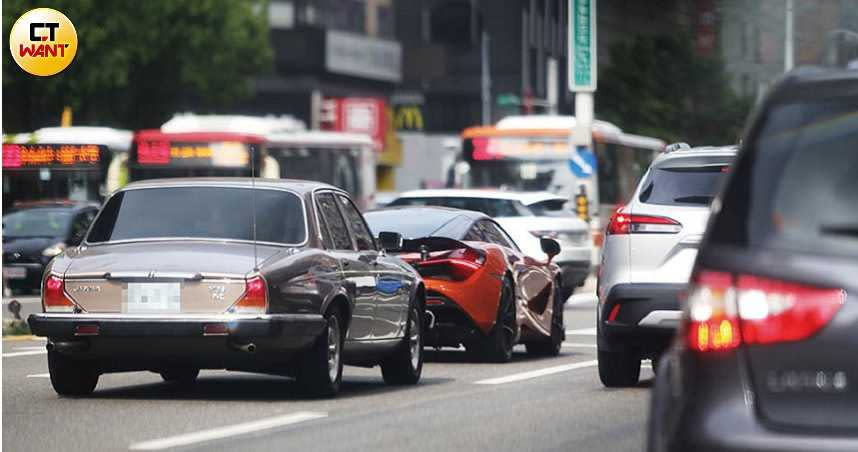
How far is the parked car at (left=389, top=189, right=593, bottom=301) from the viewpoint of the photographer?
81.2 feet

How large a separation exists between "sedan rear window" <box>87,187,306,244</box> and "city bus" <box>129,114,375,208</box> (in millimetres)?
28698

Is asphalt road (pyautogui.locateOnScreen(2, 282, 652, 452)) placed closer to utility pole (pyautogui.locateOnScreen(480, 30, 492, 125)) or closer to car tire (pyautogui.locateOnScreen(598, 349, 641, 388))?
car tire (pyautogui.locateOnScreen(598, 349, 641, 388))

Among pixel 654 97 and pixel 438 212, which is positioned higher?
pixel 438 212

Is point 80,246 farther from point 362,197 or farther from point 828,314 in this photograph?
point 362,197

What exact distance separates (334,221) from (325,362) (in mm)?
1354

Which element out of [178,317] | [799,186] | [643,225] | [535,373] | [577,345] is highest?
[799,186]

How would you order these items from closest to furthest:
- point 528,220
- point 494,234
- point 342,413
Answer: point 342,413 < point 494,234 < point 528,220

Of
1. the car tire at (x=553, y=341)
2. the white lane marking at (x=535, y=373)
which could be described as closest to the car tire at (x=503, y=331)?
the white lane marking at (x=535, y=373)

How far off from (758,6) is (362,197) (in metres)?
31.4

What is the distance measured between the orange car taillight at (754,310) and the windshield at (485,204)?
62.9 feet

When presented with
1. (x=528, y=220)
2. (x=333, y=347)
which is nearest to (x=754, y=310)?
(x=333, y=347)

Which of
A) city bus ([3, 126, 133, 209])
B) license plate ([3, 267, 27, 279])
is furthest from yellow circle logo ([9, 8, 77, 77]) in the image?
city bus ([3, 126, 133, 209])

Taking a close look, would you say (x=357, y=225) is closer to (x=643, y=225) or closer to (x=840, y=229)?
(x=643, y=225)

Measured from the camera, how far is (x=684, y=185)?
1298 centimetres
